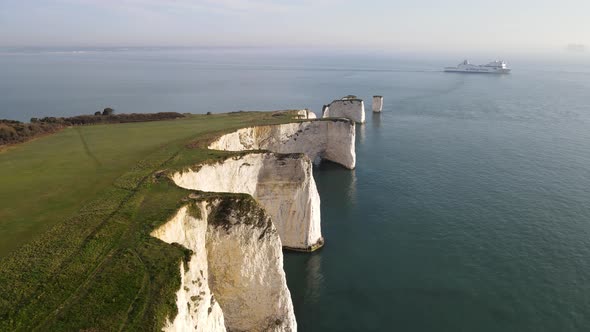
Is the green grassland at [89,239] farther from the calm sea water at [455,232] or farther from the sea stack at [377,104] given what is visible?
the sea stack at [377,104]

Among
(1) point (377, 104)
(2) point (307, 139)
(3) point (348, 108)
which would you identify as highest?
(1) point (377, 104)

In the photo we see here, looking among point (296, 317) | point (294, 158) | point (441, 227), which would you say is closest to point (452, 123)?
point (441, 227)

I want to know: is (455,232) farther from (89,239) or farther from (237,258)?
(89,239)

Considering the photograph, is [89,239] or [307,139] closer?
[89,239]

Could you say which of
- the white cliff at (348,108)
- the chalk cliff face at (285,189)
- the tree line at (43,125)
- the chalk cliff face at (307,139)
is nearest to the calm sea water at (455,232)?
the chalk cliff face at (285,189)

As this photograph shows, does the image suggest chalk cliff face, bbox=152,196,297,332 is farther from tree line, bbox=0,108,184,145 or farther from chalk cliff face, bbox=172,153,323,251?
tree line, bbox=0,108,184,145

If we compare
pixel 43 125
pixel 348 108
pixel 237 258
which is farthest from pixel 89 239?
pixel 348 108

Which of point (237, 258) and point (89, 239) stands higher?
point (89, 239)
